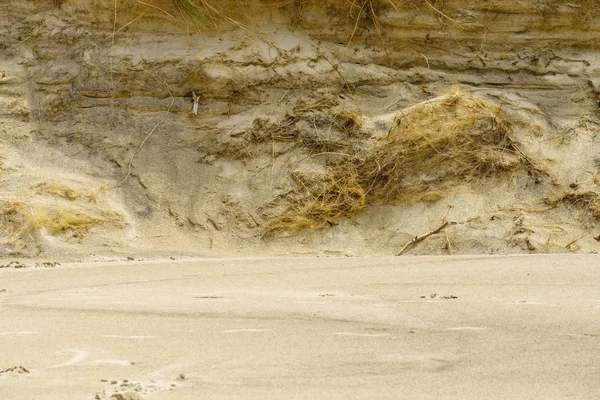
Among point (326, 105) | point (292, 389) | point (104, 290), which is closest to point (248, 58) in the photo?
point (326, 105)

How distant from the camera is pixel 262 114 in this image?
27.5 ft

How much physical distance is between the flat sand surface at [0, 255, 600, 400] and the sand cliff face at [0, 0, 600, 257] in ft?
6.04

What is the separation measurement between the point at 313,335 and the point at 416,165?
443cm

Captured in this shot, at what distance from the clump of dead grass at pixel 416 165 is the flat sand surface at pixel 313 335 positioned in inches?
79.9

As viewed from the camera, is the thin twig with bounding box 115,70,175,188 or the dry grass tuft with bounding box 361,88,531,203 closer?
the dry grass tuft with bounding box 361,88,531,203

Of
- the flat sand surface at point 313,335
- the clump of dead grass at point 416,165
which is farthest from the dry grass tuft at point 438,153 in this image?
the flat sand surface at point 313,335

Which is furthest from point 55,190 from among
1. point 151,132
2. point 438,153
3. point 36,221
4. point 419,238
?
point 438,153

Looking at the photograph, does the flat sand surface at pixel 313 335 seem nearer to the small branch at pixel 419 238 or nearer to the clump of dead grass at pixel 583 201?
the small branch at pixel 419 238

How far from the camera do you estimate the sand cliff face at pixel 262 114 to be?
7.69 meters

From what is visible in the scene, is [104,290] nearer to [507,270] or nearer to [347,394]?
[507,270]

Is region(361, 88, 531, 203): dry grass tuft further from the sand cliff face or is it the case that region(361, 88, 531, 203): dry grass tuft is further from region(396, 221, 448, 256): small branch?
region(396, 221, 448, 256): small branch

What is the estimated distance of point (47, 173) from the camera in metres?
8.09

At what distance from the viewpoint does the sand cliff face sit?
769cm

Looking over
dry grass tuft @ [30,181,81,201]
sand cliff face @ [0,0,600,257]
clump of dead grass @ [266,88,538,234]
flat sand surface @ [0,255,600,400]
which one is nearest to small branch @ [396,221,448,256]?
sand cliff face @ [0,0,600,257]
